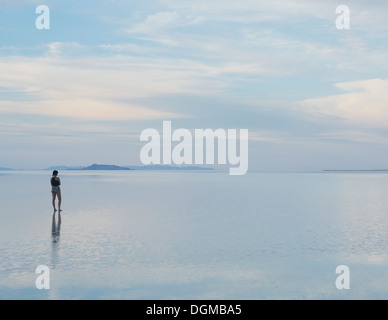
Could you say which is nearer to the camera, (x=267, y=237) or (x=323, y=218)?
(x=267, y=237)

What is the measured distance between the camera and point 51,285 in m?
9.14

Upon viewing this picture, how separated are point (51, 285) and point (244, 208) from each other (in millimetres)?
16900

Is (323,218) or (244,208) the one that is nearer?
(323,218)

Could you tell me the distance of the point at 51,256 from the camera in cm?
1173

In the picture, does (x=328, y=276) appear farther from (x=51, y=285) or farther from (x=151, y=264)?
(x=51, y=285)
